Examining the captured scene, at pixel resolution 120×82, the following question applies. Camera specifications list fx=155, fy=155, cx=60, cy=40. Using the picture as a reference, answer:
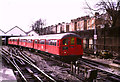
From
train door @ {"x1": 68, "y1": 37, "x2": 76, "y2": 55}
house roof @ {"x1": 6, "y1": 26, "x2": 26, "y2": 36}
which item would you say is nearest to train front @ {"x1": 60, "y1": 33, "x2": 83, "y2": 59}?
train door @ {"x1": 68, "y1": 37, "x2": 76, "y2": 55}

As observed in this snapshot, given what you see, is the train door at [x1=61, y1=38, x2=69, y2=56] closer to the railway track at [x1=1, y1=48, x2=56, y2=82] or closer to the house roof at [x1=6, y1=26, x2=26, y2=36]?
the railway track at [x1=1, y1=48, x2=56, y2=82]

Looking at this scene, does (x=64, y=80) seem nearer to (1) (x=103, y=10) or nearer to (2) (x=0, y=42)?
(1) (x=103, y=10)

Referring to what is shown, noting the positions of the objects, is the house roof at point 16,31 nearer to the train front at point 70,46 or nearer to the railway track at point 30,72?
the railway track at point 30,72

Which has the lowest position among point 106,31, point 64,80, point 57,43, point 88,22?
point 64,80

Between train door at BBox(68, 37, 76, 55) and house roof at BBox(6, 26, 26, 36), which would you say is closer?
train door at BBox(68, 37, 76, 55)

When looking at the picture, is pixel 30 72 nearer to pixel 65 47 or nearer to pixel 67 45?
pixel 65 47

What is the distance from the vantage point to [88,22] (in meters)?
45.7

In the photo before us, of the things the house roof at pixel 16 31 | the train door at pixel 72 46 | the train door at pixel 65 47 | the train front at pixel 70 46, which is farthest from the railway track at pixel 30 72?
the house roof at pixel 16 31

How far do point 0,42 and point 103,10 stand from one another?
47.5 metres

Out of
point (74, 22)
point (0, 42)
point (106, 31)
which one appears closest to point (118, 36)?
point (106, 31)

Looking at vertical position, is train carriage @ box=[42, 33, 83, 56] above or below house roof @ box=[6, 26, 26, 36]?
below

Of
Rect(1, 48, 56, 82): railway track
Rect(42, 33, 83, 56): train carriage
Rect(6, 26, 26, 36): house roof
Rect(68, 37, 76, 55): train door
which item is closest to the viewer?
Rect(1, 48, 56, 82): railway track

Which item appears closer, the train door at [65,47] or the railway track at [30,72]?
the railway track at [30,72]

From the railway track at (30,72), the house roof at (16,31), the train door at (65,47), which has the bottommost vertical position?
the railway track at (30,72)
